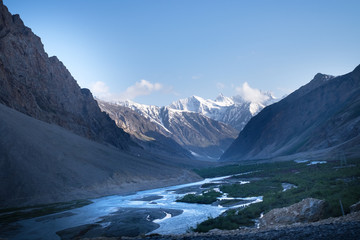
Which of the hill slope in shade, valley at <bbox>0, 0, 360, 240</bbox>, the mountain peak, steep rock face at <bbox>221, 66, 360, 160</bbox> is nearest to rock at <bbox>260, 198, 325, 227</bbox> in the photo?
valley at <bbox>0, 0, 360, 240</bbox>

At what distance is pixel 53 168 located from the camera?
5516 centimetres

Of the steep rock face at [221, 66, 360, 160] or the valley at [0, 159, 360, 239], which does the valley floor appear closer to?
the valley at [0, 159, 360, 239]

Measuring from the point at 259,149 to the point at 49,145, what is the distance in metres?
154

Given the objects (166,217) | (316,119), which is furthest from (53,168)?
(316,119)

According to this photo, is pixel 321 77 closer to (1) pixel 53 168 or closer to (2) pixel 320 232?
(1) pixel 53 168

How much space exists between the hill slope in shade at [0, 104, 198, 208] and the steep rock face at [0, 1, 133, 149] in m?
13.3

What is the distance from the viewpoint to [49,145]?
61.6 meters

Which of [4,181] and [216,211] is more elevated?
[4,181]

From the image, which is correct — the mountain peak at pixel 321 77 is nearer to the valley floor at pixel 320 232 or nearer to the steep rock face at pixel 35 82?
the steep rock face at pixel 35 82

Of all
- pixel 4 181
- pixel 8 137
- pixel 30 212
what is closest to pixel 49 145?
pixel 8 137

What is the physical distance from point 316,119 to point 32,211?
454 ft

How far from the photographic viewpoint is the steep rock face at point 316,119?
10335 cm

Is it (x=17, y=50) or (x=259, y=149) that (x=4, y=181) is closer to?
(x=17, y=50)

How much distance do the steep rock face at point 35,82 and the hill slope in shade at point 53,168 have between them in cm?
1327
